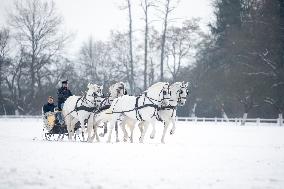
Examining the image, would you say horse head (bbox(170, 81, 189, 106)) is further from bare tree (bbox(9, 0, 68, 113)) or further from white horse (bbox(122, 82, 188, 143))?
bare tree (bbox(9, 0, 68, 113))

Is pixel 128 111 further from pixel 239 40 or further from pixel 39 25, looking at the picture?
pixel 39 25

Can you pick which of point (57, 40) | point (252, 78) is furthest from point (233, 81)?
point (57, 40)

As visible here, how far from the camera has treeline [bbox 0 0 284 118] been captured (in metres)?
37.6

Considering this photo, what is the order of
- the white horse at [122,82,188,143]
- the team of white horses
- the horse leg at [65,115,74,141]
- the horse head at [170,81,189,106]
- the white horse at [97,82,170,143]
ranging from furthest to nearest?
the horse leg at [65,115,74,141] → the horse head at [170,81,189,106] → the white horse at [122,82,188,143] → the team of white horses → the white horse at [97,82,170,143]

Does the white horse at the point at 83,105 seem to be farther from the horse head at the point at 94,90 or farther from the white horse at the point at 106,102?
the white horse at the point at 106,102

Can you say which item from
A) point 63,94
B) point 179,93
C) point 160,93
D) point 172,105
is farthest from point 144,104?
point 63,94

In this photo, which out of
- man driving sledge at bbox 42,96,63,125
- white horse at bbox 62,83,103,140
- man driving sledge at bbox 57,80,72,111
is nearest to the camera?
white horse at bbox 62,83,103,140

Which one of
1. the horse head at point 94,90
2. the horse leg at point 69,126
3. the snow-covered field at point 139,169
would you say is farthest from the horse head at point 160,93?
the snow-covered field at point 139,169

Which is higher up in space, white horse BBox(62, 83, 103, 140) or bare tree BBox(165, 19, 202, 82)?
bare tree BBox(165, 19, 202, 82)

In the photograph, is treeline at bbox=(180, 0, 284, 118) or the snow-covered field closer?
the snow-covered field

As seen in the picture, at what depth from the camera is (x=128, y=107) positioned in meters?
16.5

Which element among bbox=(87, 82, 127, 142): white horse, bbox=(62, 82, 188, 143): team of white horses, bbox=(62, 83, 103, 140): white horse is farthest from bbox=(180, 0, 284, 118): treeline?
bbox=(62, 83, 103, 140): white horse

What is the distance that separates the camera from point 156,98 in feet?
52.7

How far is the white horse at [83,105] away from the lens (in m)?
17.0
